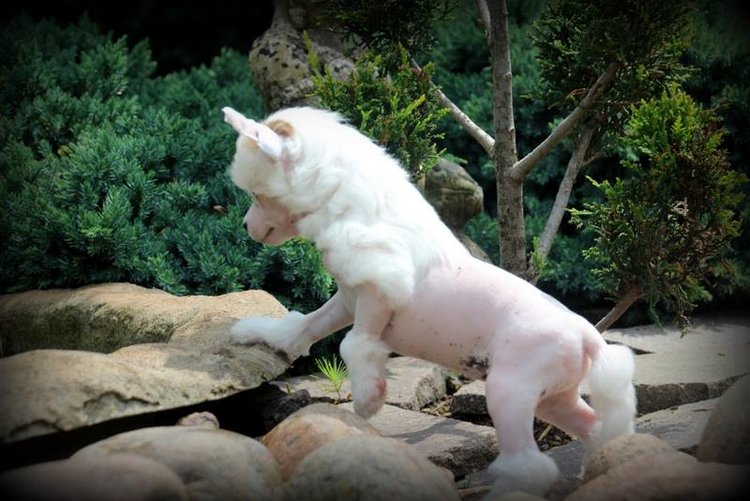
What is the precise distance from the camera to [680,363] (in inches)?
232

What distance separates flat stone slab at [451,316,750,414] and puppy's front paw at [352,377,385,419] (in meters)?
1.06

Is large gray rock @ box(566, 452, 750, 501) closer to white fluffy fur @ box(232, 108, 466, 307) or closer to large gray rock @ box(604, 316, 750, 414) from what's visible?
white fluffy fur @ box(232, 108, 466, 307)

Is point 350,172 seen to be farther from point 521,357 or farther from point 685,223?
point 685,223

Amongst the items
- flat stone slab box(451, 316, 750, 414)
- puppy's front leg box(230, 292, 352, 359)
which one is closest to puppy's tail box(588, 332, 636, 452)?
flat stone slab box(451, 316, 750, 414)

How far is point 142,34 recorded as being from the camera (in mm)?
11445

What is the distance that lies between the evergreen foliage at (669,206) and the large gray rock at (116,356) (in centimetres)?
183

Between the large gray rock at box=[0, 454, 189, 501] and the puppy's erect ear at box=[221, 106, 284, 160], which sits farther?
the puppy's erect ear at box=[221, 106, 284, 160]

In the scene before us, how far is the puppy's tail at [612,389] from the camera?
12.3 ft

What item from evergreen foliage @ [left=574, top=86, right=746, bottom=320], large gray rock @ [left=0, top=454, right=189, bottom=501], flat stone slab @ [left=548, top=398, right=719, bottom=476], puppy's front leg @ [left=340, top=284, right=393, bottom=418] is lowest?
flat stone slab @ [left=548, top=398, right=719, bottom=476]

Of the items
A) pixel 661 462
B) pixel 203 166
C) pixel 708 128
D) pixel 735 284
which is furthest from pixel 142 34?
pixel 661 462

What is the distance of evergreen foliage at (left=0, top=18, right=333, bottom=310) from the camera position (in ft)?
19.1

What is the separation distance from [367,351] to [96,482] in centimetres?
137

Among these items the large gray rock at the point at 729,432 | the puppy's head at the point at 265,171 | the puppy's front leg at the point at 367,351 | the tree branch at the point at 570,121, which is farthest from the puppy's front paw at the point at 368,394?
the tree branch at the point at 570,121

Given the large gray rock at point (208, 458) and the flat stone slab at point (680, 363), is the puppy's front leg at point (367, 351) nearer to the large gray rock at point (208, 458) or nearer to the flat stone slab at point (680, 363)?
the large gray rock at point (208, 458)
